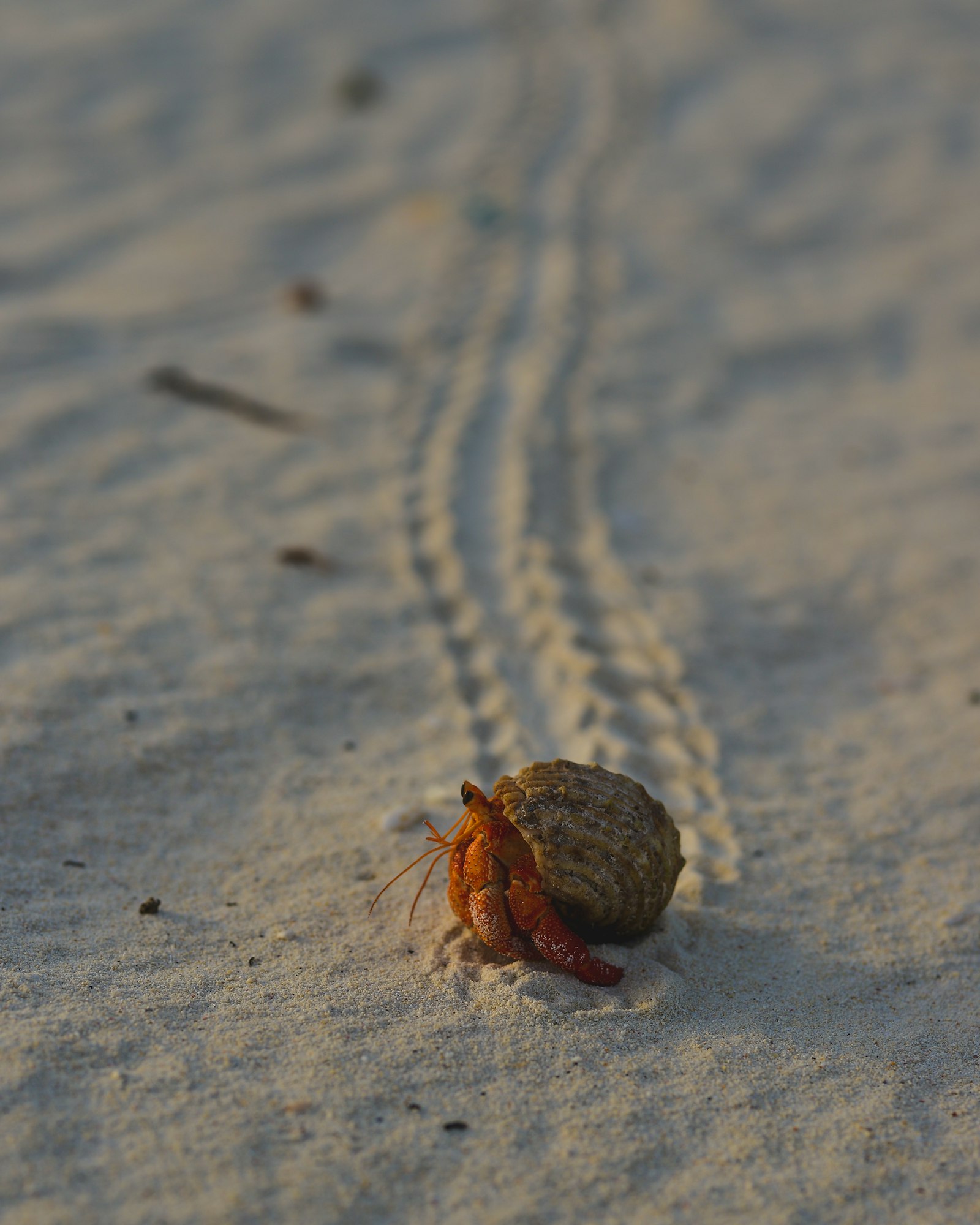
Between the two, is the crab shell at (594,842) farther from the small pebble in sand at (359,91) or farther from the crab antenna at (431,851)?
the small pebble in sand at (359,91)

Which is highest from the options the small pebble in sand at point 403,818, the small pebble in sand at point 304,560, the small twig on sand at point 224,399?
the small twig on sand at point 224,399

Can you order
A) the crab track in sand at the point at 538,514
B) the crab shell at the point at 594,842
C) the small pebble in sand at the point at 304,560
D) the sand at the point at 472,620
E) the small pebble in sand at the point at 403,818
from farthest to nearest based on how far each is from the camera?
the small pebble in sand at the point at 304,560, the crab track in sand at the point at 538,514, the small pebble in sand at the point at 403,818, the crab shell at the point at 594,842, the sand at the point at 472,620

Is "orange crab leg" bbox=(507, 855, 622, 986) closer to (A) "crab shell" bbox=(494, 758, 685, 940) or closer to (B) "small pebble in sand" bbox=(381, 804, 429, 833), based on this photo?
(A) "crab shell" bbox=(494, 758, 685, 940)

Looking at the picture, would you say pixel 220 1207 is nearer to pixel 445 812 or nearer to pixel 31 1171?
pixel 31 1171

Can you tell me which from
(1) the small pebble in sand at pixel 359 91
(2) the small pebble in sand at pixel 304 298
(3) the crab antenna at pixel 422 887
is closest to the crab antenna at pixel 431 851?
(3) the crab antenna at pixel 422 887

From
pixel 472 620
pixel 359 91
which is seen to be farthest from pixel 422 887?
pixel 359 91

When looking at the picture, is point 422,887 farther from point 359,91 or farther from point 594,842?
point 359,91

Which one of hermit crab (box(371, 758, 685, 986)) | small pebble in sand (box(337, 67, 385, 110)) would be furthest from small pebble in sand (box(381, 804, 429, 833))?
small pebble in sand (box(337, 67, 385, 110))

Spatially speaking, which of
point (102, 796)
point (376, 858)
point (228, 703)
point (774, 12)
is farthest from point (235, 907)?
point (774, 12)
